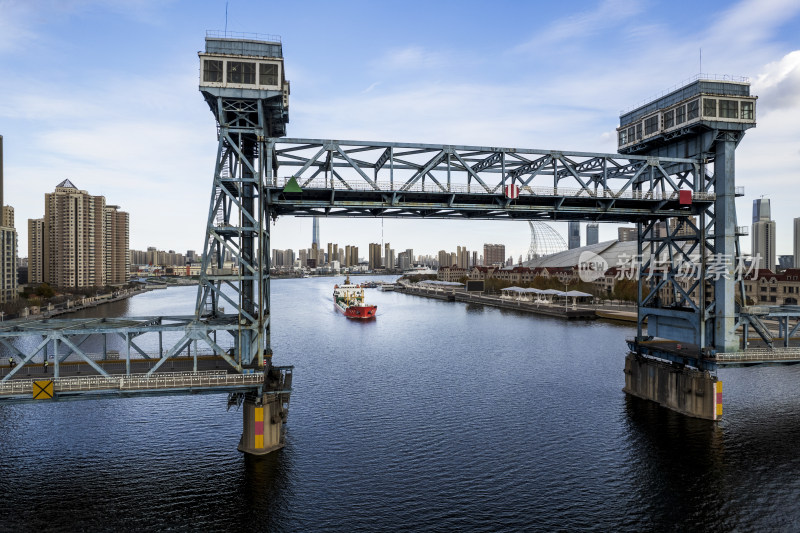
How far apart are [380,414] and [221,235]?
58.7ft

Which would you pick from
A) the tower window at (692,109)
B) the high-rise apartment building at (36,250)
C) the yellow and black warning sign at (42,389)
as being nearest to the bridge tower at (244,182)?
the yellow and black warning sign at (42,389)

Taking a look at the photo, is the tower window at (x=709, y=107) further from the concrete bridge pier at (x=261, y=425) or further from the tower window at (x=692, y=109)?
the concrete bridge pier at (x=261, y=425)

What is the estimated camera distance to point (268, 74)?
94.9 ft

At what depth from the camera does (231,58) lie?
1117 inches

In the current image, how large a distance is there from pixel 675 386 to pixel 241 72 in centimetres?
3713

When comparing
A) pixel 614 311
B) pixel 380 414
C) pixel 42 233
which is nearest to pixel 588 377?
pixel 380 414

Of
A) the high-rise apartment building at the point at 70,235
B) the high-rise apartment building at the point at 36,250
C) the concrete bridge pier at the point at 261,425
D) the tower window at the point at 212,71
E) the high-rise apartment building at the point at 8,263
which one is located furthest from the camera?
the high-rise apartment building at the point at 36,250

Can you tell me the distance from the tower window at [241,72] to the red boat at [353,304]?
281 feet

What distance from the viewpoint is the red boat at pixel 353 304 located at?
112250mm

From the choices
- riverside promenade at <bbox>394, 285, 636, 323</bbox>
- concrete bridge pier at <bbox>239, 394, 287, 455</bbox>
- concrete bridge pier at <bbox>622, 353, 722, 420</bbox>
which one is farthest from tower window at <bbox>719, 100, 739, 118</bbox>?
riverside promenade at <bbox>394, 285, 636, 323</bbox>

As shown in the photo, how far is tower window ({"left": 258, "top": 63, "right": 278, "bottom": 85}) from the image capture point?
28.8 metres

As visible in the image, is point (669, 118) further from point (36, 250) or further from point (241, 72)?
point (36, 250)

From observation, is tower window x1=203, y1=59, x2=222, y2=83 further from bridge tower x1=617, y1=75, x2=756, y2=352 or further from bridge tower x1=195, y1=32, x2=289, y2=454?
bridge tower x1=617, y1=75, x2=756, y2=352

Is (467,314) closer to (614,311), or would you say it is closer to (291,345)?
(614,311)
